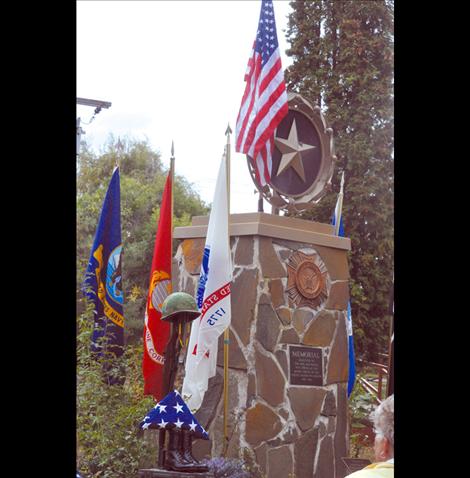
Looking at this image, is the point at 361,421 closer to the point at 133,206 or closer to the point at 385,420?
the point at 133,206

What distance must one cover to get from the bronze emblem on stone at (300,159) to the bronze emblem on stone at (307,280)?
24.5 inches

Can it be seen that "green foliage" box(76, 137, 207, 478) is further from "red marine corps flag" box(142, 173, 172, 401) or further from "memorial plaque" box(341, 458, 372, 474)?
"memorial plaque" box(341, 458, 372, 474)

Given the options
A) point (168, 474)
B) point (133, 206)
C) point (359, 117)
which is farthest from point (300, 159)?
point (133, 206)

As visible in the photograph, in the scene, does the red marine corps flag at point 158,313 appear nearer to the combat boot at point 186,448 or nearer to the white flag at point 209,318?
the white flag at point 209,318

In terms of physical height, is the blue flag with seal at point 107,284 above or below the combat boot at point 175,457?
above

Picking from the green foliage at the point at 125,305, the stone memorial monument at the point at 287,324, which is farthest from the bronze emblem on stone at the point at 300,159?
the green foliage at the point at 125,305

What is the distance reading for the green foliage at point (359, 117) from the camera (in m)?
15.5

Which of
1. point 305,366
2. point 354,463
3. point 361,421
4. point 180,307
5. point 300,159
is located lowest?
point 361,421

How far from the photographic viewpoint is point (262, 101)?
305 inches

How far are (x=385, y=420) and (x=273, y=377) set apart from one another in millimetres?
5043

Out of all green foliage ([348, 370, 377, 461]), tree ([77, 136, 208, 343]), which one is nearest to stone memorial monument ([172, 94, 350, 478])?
green foliage ([348, 370, 377, 461])
